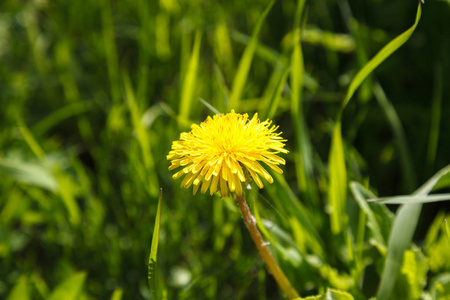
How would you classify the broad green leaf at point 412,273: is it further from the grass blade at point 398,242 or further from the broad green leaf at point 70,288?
the broad green leaf at point 70,288

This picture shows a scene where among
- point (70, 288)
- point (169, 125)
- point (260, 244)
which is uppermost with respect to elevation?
point (169, 125)

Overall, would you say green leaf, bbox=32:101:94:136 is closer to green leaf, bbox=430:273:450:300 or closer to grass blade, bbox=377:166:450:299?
grass blade, bbox=377:166:450:299

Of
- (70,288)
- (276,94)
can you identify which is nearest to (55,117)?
(70,288)

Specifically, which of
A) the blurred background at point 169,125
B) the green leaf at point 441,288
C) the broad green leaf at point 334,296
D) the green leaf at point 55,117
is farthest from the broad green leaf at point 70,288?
the green leaf at point 441,288

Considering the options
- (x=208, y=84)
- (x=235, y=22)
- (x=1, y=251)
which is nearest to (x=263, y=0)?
(x=235, y=22)

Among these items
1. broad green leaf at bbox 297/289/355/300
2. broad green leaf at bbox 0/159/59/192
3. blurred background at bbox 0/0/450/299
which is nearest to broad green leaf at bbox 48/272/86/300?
blurred background at bbox 0/0/450/299

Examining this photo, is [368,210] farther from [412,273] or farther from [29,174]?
[29,174]
